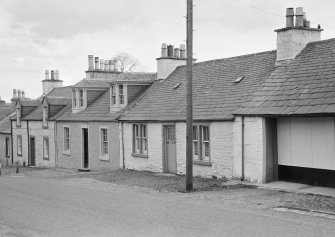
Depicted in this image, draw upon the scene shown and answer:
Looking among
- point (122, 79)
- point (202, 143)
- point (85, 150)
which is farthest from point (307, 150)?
point (85, 150)

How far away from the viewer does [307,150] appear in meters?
17.4

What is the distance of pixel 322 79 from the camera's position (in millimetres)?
18062

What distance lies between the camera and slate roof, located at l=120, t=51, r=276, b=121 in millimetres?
21797

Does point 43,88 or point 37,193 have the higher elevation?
point 43,88

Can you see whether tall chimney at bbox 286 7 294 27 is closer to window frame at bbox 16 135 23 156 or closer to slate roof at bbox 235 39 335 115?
slate roof at bbox 235 39 335 115

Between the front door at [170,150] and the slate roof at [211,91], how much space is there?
2.26 ft

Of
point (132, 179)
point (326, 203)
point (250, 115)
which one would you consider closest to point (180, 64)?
point (132, 179)

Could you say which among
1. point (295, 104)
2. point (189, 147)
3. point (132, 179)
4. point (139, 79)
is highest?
point (139, 79)

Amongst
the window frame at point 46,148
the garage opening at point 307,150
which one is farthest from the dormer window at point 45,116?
the garage opening at point 307,150

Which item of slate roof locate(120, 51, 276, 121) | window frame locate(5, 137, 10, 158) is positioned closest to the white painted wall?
slate roof locate(120, 51, 276, 121)

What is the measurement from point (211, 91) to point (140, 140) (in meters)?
5.03

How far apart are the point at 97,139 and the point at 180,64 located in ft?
23.1

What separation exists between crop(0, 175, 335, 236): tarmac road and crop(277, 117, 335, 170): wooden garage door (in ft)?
13.2

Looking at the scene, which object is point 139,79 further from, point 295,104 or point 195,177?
point 295,104
